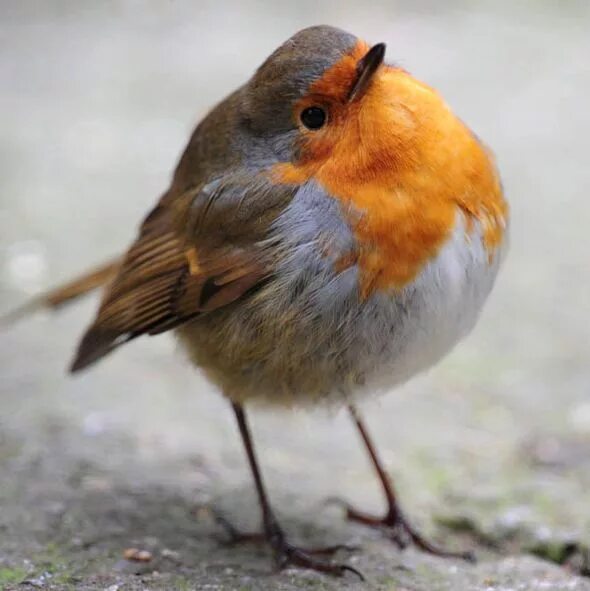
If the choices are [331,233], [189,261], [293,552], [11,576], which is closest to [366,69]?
[331,233]

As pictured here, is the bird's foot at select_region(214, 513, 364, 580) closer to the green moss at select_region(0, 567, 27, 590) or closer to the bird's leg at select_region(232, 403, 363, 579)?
the bird's leg at select_region(232, 403, 363, 579)

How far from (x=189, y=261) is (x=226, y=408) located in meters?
1.18

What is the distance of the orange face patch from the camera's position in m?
2.59

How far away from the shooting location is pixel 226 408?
4.11 metres

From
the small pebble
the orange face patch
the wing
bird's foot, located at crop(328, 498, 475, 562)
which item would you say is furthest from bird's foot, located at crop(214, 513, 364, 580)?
the orange face patch

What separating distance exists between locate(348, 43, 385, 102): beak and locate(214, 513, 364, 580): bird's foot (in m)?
1.26

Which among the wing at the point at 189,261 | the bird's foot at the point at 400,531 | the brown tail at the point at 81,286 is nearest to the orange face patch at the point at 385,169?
the wing at the point at 189,261

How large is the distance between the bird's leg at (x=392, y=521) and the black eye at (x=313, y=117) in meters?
0.89

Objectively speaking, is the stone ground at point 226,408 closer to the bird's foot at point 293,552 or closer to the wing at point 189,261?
the bird's foot at point 293,552

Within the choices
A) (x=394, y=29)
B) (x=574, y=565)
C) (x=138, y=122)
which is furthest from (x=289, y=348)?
(x=394, y=29)

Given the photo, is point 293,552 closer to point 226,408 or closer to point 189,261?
point 189,261

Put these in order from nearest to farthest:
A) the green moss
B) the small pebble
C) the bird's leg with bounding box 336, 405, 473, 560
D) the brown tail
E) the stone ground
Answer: the green moss < the small pebble < the stone ground < the bird's leg with bounding box 336, 405, 473, 560 < the brown tail

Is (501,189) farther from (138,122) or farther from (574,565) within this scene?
(138,122)

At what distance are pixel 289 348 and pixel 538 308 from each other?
2199 mm
